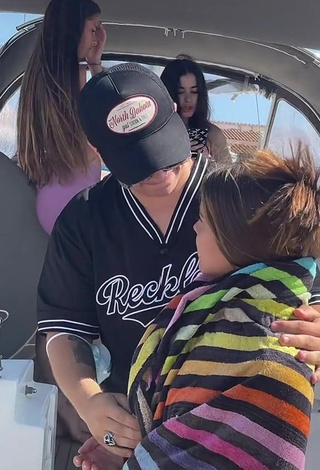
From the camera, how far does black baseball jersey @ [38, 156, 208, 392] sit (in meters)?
1.35

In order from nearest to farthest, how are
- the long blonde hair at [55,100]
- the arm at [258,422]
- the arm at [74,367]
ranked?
1. the arm at [258,422]
2. the arm at [74,367]
3. the long blonde hair at [55,100]

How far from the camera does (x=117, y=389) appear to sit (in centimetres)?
144

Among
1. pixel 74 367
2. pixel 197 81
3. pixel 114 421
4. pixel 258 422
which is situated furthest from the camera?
pixel 197 81

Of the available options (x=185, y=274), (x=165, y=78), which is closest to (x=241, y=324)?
(x=185, y=274)

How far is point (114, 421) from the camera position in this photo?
1.15m

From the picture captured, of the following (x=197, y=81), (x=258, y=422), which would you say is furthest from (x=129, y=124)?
(x=197, y=81)

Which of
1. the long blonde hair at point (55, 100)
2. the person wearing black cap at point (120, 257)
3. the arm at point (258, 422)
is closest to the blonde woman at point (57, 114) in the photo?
the long blonde hair at point (55, 100)

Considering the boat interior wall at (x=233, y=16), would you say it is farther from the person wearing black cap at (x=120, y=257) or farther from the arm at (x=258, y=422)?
the arm at (x=258, y=422)

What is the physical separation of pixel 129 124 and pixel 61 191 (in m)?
0.74

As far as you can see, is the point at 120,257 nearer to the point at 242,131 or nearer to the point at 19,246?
the point at 19,246

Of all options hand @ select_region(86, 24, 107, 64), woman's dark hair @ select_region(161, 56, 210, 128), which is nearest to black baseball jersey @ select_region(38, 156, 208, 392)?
hand @ select_region(86, 24, 107, 64)

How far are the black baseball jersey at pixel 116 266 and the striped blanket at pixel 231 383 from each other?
316mm

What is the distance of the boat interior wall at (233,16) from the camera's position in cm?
162

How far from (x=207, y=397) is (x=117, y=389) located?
539mm
